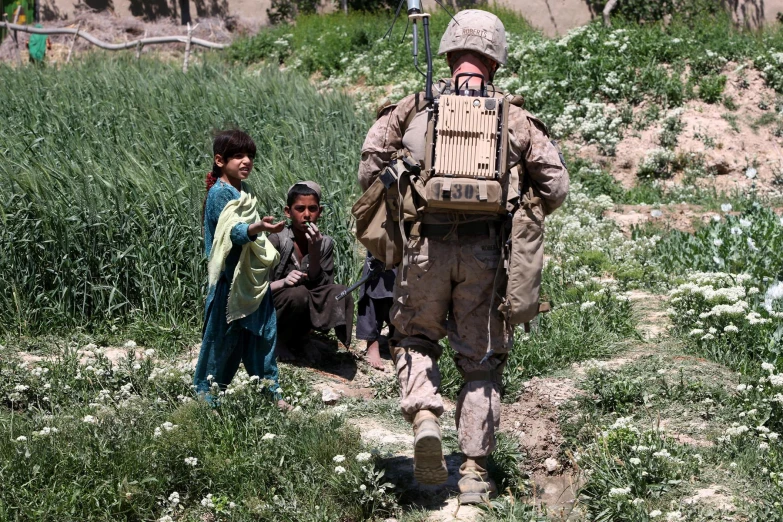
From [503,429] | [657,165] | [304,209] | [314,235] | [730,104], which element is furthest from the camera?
[730,104]

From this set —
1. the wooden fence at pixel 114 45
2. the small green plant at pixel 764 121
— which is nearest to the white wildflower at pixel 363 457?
the small green plant at pixel 764 121

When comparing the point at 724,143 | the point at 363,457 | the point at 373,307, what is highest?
the point at 724,143

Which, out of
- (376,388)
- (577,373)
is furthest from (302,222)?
(577,373)

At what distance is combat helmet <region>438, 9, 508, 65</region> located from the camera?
4.03 metres

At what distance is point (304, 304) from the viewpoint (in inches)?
234

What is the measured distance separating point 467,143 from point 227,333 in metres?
1.71

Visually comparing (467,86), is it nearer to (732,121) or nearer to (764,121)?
(732,121)

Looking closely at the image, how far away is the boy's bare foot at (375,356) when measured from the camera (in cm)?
614

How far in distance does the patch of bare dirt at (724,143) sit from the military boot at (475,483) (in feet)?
21.7

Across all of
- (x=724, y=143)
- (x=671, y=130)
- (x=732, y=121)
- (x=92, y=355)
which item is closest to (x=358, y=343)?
(x=92, y=355)

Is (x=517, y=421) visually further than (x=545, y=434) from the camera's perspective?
Yes

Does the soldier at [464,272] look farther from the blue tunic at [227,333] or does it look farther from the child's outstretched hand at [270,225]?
the blue tunic at [227,333]

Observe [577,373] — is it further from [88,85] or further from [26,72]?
[26,72]

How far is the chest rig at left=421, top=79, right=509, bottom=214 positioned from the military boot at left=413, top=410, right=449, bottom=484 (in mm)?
834
